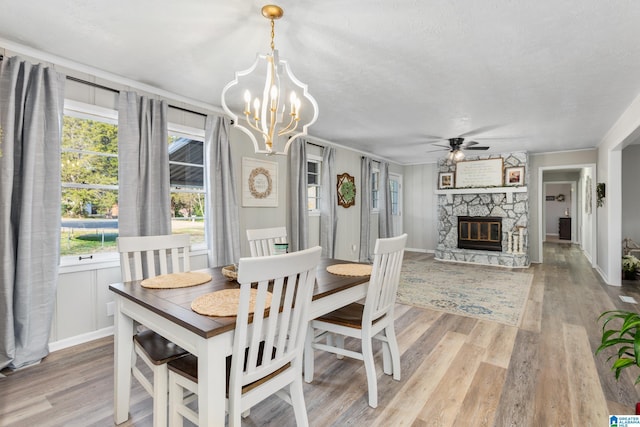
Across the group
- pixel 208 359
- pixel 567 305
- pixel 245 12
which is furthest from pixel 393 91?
pixel 567 305

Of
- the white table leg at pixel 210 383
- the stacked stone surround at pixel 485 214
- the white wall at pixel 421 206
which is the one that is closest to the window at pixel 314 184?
the stacked stone surround at pixel 485 214

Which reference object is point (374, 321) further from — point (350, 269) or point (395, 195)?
point (395, 195)

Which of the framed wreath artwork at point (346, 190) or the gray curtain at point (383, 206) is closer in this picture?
the framed wreath artwork at point (346, 190)

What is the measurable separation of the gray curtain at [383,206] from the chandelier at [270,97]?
3.03 metres

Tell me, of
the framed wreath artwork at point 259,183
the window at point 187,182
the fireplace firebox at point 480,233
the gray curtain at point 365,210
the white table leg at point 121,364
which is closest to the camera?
the white table leg at point 121,364

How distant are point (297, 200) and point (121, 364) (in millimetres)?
3176

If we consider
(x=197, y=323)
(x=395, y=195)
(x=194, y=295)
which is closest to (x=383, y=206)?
(x=395, y=195)

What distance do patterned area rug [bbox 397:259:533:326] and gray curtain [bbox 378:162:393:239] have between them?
0.97m

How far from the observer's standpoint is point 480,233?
22.5 ft

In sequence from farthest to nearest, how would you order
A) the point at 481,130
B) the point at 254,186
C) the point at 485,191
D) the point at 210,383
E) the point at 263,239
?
the point at 485,191, the point at 481,130, the point at 254,186, the point at 263,239, the point at 210,383

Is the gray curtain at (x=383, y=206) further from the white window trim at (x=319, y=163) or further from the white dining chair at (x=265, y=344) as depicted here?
the white dining chair at (x=265, y=344)

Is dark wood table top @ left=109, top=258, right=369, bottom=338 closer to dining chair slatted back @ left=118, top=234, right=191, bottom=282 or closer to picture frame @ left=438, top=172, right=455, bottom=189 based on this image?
dining chair slatted back @ left=118, top=234, right=191, bottom=282

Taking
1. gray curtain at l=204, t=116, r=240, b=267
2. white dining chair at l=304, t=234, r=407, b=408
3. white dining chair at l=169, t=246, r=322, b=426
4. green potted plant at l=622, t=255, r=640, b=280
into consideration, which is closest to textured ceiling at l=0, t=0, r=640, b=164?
gray curtain at l=204, t=116, r=240, b=267

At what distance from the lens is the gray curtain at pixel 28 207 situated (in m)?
2.19
